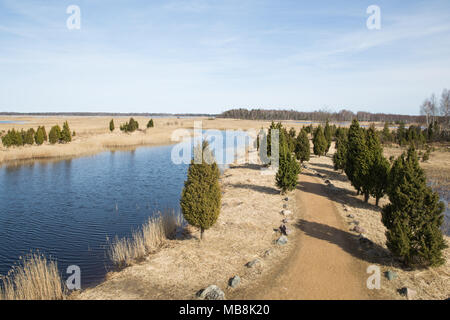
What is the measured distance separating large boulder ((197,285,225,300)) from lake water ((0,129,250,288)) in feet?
15.0

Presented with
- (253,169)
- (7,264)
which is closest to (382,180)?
(253,169)

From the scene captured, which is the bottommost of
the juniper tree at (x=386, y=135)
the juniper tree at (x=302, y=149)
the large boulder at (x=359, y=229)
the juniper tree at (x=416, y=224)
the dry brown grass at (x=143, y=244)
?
the dry brown grass at (x=143, y=244)

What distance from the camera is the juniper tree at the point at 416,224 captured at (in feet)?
30.8

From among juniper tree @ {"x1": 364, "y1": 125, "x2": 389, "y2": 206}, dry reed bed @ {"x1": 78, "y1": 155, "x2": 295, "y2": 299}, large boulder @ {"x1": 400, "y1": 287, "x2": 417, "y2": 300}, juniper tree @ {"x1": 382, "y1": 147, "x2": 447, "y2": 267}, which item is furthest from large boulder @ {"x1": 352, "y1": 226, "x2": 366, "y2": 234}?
juniper tree @ {"x1": 364, "y1": 125, "x2": 389, "y2": 206}

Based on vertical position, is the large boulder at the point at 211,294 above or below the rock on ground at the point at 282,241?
below

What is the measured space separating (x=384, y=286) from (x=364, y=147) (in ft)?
36.7

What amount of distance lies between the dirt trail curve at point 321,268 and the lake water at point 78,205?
690cm

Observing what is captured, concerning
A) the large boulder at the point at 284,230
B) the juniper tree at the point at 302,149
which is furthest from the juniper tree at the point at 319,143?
the large boulder at the point at 284,230

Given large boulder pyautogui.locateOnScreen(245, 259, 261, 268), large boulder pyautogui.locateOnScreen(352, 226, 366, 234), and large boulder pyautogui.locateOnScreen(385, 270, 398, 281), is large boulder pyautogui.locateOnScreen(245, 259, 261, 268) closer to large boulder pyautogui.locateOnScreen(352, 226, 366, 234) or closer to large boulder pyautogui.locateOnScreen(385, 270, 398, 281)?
large boulder pyautogui.locateOnScreen(385, 270, 398, 281)

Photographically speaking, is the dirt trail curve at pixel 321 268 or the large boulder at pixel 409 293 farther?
the dirt trail curve at pixel 321 268

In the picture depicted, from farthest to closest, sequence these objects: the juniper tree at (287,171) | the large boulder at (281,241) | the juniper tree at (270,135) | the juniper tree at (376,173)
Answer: the juniper tree at (270,135)
the juniper tree at (287,171)
the juniper tree at (376,173)
the large boulder at (281,241)

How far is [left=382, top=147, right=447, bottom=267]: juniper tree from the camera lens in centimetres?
938

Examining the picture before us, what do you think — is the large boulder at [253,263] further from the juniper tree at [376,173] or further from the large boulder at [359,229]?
the juniper tree at [376,173]

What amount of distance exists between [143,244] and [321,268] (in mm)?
7514
